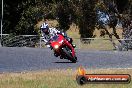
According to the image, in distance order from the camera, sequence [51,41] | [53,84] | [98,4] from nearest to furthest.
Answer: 1. [51,41]
2. [53,84]
3. [98,4]

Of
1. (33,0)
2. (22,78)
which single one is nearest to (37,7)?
(33,0)

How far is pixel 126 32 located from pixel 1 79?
3108 cm

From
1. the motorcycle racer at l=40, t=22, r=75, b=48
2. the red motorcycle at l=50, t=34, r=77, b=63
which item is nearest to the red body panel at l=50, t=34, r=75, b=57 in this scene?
the red motorcycle at l=50, t=34, r=77, b=63

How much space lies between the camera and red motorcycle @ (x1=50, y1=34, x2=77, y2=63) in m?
11.3

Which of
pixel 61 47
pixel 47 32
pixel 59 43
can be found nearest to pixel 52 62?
pixel 61 47

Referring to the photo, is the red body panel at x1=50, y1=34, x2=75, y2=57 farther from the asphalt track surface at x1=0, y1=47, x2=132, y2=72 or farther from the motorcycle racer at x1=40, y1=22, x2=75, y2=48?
the asphalt track surface at x1=0, y1=47, x2=132, y2=72

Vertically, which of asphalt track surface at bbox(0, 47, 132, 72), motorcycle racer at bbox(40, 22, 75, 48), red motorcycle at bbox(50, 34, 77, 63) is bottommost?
asphalt track surface at bbox(0, 47, 132, 72)

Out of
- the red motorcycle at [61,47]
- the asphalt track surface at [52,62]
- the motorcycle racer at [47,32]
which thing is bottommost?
the asphalt track surface at [52,62]

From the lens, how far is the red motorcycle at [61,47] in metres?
11.3

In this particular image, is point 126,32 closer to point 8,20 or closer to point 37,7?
point 37,7

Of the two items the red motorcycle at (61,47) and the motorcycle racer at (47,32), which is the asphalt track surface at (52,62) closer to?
the red motorcycle at (61,47)

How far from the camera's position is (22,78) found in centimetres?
1410

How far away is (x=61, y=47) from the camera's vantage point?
11906 mm

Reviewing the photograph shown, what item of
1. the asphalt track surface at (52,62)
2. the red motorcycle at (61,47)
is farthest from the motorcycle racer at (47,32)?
the asphalt track surface at (52,62)
